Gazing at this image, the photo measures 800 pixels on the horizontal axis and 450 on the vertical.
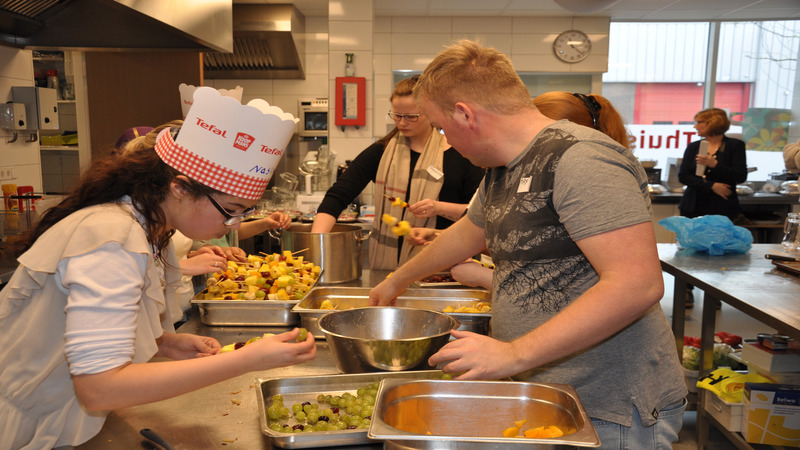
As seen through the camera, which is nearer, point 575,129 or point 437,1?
point 575,129

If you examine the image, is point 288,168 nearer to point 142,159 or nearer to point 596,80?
point 596,80

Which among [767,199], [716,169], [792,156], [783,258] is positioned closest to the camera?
[783,258]

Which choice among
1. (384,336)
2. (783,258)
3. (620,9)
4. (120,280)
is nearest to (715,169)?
(620,9)

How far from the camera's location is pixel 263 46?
694 centimetres

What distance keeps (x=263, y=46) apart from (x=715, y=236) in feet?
17.3

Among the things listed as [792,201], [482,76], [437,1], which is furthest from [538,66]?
[482,76]

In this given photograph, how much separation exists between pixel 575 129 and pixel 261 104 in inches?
27.6

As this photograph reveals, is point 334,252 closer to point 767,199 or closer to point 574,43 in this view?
point 574,43

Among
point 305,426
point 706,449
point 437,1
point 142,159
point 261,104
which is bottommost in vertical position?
point 706,449

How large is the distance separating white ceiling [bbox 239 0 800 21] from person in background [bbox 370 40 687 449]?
562 centimetres

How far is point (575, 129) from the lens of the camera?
4.37 feet

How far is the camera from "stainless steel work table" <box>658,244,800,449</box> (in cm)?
228

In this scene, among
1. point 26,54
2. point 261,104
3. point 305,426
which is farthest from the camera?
point 26,54

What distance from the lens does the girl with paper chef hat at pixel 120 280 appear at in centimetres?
104
